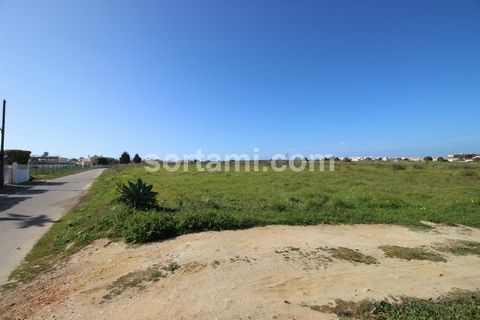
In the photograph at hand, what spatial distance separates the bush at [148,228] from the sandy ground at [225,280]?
11.2 inches

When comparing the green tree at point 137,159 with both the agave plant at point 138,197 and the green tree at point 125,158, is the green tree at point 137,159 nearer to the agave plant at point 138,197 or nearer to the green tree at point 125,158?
the green tree at point 125,158

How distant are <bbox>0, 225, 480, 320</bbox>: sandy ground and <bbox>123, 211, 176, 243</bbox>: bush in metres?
0.29

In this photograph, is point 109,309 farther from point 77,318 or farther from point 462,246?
point 462,246

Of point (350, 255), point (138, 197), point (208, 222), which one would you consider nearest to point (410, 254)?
point (350, 255)

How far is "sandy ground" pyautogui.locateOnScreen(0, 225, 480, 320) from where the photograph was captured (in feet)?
12.9

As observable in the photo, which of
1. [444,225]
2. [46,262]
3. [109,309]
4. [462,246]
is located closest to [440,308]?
[462,246]

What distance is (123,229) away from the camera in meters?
7.27

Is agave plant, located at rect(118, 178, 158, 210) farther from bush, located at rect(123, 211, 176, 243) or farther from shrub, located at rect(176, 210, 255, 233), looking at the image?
shrub, located at rect(176, 210, 255, 233)

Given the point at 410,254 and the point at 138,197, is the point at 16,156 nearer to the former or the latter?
the point at 138,197

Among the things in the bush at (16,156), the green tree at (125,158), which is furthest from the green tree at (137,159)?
the bush at (16,156)

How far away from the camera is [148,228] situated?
685 cm

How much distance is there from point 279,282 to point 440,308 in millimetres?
2005

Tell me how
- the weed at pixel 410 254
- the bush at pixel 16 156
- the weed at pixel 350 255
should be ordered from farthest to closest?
the bush at pixel 16 156 → the weed at pixel 410 254 → the weed at pixel 350 255

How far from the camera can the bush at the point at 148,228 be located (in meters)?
6.67
